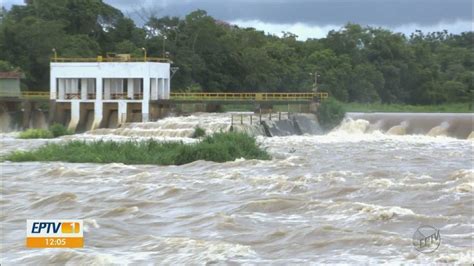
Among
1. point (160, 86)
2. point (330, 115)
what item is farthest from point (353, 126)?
point (160, 86)

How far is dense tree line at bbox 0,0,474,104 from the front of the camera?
73562 mm

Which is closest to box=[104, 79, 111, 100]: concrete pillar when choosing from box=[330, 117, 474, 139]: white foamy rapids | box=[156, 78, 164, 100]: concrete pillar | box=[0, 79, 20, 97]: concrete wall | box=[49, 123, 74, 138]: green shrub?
box=[156, 78, 164, 100]: concrete pillar

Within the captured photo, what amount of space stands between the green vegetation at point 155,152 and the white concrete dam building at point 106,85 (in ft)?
72.0

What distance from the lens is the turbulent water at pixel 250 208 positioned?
1423 cm

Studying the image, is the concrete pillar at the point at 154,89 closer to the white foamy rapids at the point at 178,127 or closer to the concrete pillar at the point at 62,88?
the white foamy rapids at the point at 178,127

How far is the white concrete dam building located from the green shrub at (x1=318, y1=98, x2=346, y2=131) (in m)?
11.8

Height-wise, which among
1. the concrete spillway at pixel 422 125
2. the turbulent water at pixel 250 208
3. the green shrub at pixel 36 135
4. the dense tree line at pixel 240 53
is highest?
the dense tree line at pixel 240 53

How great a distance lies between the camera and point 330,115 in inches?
2181

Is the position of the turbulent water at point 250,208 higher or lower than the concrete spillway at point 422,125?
lower

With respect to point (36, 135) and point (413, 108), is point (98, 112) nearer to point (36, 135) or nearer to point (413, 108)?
point (36, 135)

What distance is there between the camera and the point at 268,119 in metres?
52.2

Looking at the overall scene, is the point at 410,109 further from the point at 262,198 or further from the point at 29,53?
the point at 262,198

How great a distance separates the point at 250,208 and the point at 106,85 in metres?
40.6

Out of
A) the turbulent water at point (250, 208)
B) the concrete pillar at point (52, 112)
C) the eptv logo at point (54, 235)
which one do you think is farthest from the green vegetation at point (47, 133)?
the eptv logo at point (54, 235)
